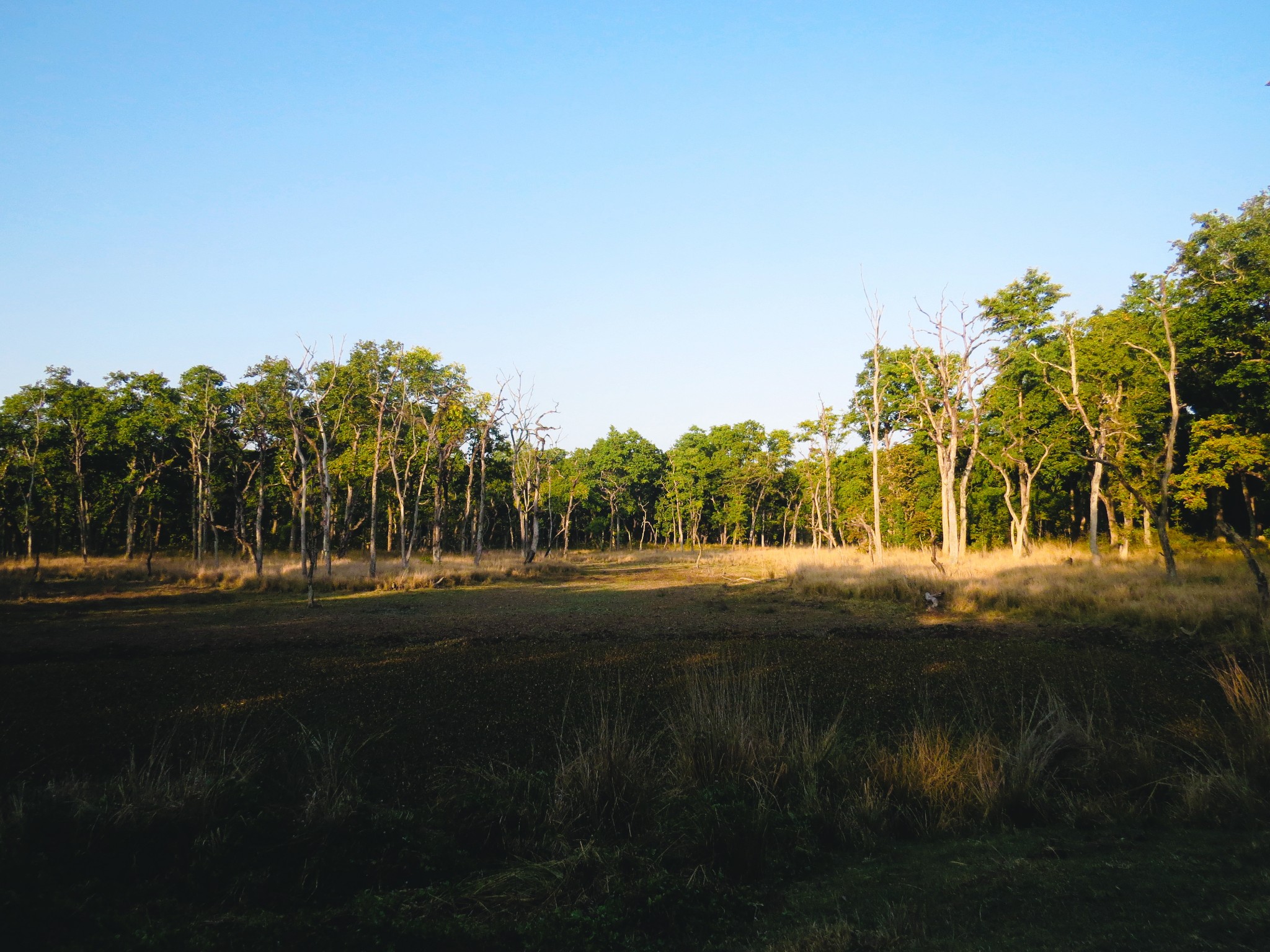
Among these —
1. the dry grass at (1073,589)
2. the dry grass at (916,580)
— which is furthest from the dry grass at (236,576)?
the dry grass at (1073,589)

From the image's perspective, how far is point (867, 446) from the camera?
5806cm

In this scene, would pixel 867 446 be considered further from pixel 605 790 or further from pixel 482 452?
pixel 605 790

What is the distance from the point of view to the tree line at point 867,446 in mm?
23703

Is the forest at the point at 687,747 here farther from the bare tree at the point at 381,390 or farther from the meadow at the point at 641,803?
the bare tree at the point at 381,390

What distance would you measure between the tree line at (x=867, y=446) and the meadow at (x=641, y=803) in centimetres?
845

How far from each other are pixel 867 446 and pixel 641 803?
189ft

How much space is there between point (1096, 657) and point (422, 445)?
38.1 m

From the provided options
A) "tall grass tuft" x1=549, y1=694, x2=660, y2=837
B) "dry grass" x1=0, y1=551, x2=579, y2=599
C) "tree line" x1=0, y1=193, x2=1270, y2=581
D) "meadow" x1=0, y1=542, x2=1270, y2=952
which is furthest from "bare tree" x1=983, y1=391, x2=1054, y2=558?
"tall grass tuft" x1=549, y1=694, x2=660, y2=837

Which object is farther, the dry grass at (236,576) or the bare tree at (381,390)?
the bare tree at (381,390)

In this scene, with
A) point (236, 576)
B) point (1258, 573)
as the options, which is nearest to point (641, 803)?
point (1258, 573)

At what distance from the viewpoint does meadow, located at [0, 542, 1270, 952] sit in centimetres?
302

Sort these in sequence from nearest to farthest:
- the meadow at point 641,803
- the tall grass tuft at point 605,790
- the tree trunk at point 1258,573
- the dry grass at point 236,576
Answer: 1. the meadow at point 641,803
2. the tall grass tuft at point 605,790
3. the tree trunk at point 1258,573
4. the dry grass at point 236,576

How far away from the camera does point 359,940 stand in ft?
9.55

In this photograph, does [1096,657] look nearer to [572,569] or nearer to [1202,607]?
[1202,607]
